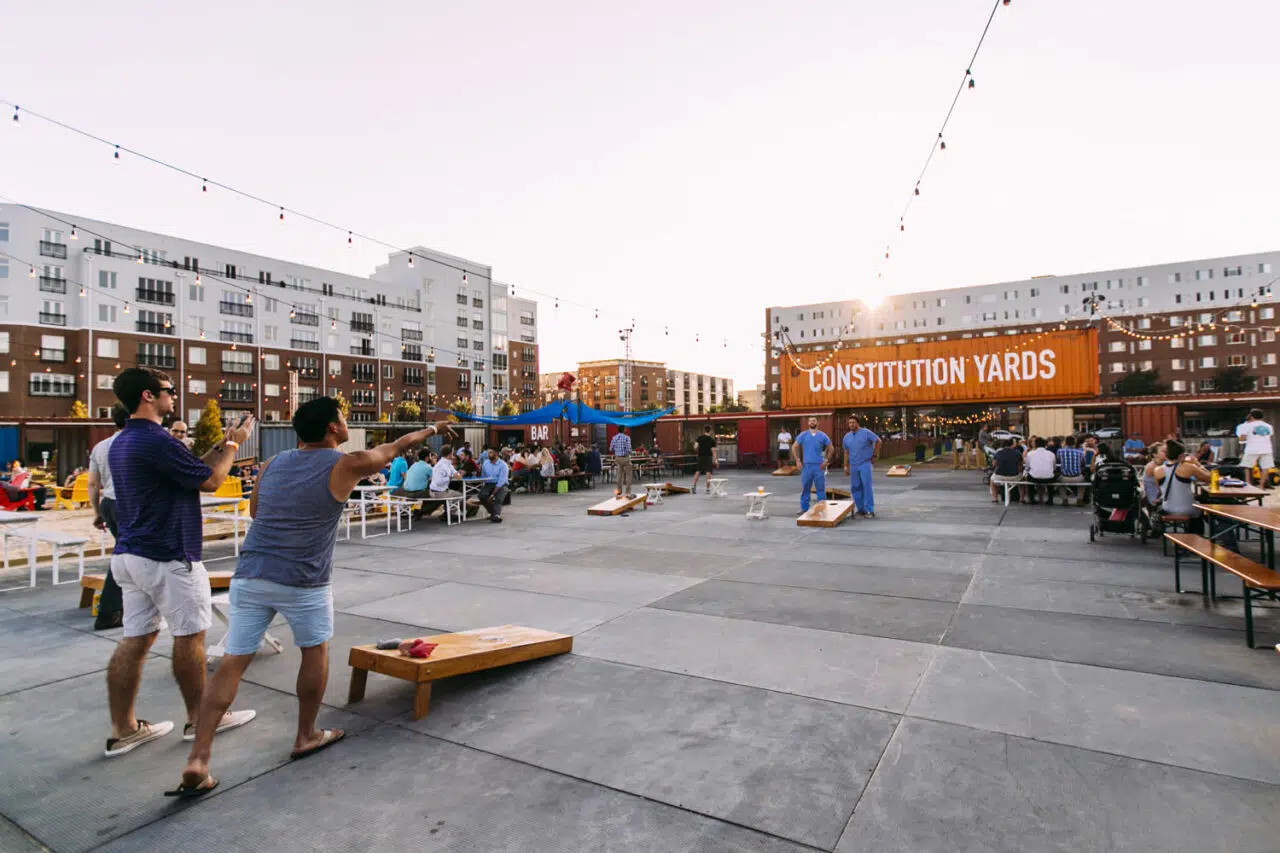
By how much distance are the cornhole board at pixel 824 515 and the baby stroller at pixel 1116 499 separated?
11.2ft

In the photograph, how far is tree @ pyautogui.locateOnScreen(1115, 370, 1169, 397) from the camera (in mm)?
62125

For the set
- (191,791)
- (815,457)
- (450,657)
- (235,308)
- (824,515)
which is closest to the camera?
(191,791)

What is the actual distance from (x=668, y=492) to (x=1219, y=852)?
15.1m

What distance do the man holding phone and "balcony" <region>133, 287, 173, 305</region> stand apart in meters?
54.6

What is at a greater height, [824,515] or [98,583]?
[98,583]

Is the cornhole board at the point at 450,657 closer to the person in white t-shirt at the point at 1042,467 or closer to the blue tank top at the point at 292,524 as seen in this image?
the blue tank top at the point at 292,524

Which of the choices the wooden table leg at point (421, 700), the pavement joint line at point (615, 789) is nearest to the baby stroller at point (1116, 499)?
the pavement joint line at point (615, 789)

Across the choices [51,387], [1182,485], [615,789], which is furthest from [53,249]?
[1182,485]

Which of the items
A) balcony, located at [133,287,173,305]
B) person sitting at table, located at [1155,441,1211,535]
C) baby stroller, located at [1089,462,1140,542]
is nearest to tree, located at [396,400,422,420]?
balcony, located at [133,287,173,305]

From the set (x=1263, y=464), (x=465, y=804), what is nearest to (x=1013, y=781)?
(x=465, y=804)

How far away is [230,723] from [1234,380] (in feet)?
258

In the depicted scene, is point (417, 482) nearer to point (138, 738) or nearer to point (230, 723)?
point (230, 723)

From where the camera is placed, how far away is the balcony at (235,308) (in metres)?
50.2

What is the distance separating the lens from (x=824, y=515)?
35.2ft
